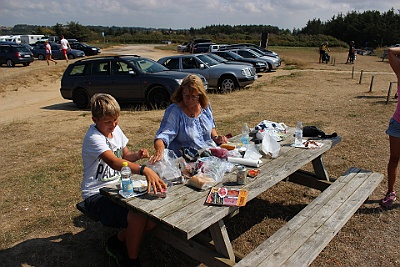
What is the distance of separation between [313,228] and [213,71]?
10777 mm

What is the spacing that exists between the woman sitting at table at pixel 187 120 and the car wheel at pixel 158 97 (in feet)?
21.1

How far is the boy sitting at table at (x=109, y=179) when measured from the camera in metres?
2.71

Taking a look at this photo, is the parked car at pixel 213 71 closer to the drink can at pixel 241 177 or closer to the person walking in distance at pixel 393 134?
the person walking in distance at pixel 393 134

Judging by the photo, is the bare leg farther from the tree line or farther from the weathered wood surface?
the tree line

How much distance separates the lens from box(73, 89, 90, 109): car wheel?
11203 millimetres

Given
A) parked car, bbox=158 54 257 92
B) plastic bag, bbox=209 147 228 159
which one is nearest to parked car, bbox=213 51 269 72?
parked car, bbox=158 54 257 92

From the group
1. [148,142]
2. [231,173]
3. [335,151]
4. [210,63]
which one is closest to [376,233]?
[231,173]

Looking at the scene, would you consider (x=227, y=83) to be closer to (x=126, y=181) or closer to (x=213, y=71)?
(x=213, y=71)

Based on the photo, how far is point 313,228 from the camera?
273cm

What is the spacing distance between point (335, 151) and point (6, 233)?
16.1 feet

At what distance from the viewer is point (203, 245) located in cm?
280

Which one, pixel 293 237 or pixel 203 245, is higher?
pixel 293 237

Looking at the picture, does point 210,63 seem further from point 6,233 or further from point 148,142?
point 6,233

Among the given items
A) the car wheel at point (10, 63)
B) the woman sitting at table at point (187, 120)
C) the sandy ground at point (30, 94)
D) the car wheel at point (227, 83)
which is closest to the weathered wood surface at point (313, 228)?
the woman sitting at table at point (187, 120)
